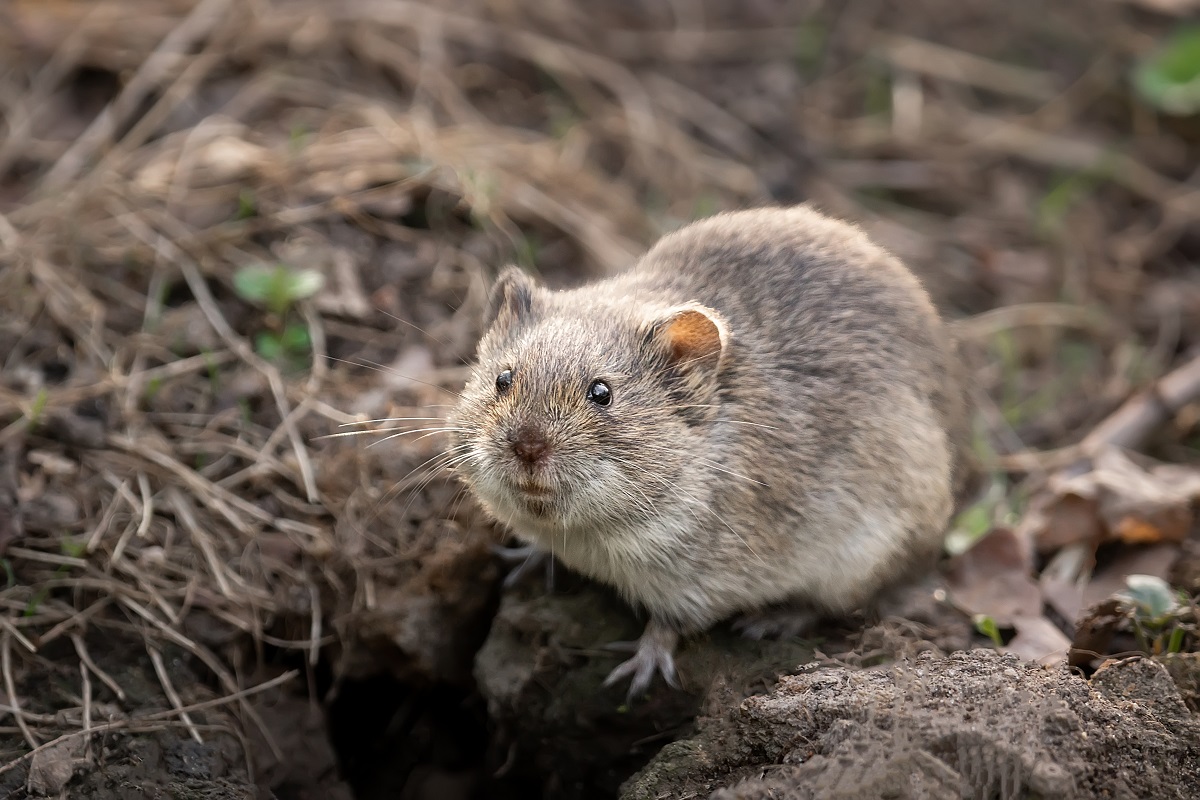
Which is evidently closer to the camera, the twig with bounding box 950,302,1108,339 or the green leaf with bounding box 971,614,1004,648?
the green leaf with bounding box 971,614,1004,648

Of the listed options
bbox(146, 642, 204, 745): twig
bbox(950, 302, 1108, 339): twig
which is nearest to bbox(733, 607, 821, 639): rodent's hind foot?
bbox(146, 642, 204, 745): twig

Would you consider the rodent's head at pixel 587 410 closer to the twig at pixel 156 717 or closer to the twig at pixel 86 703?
the twig at pixel 156 717

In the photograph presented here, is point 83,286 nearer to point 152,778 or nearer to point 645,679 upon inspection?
point 152,778

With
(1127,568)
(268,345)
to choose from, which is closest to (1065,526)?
(1127,568)

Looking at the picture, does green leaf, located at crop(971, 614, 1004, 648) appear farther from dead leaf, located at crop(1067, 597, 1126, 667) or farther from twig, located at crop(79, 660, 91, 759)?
twig, located at crop(79, 660, 91, 759)

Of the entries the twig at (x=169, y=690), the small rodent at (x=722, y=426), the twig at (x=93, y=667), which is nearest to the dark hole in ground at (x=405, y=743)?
the twig at (x=169, y=690)

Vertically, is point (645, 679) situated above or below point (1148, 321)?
above

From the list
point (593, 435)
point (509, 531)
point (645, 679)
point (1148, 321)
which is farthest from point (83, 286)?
point (1148, 321)

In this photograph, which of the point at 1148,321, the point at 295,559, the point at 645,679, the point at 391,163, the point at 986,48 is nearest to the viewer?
the point at 645,679
